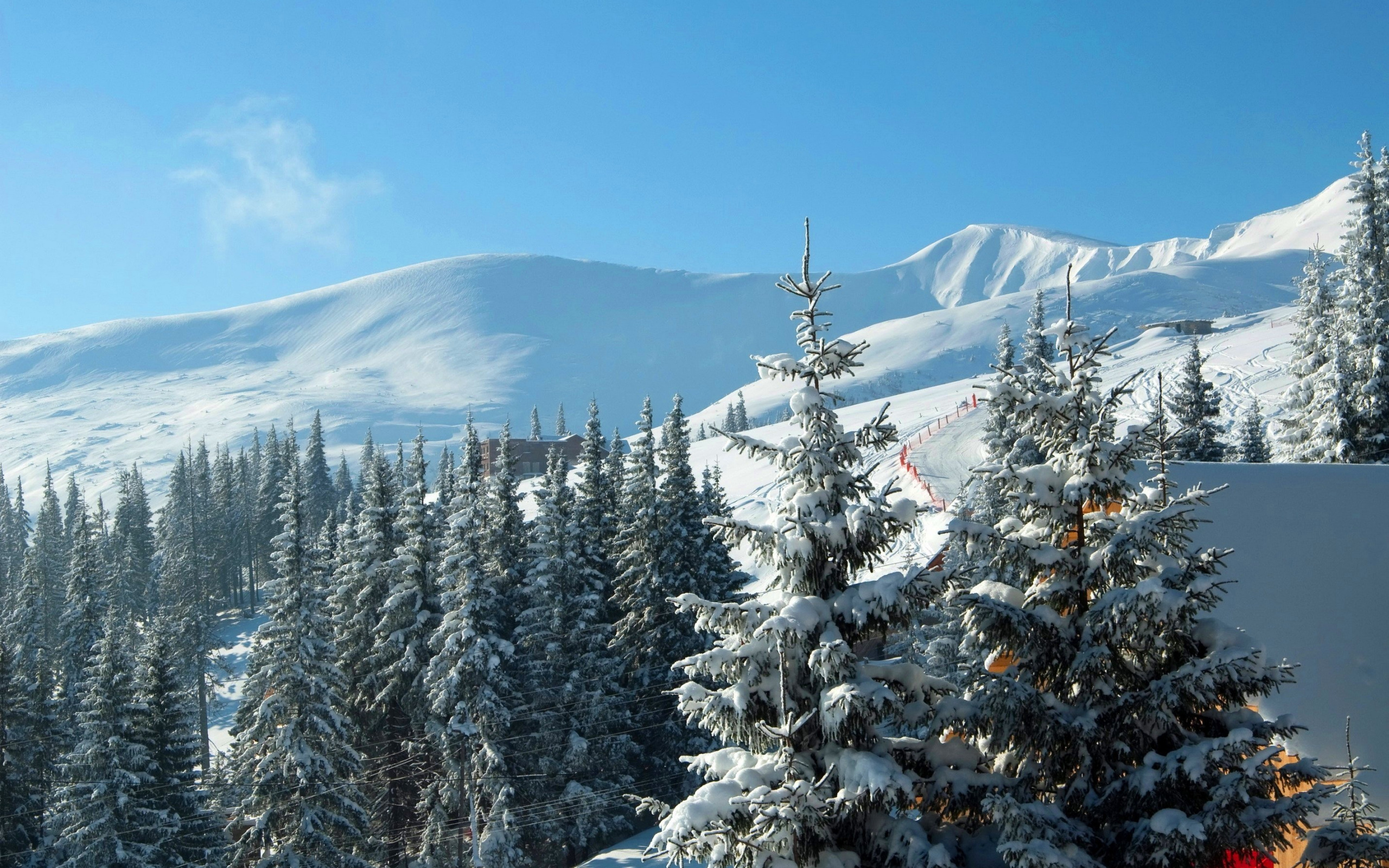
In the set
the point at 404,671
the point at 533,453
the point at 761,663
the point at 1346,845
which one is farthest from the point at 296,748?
the point at 533,453

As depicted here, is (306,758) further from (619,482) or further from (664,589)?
(619,482)

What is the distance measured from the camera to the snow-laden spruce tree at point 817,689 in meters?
8.51

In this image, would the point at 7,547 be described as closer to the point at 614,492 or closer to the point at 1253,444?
the point at 614,492

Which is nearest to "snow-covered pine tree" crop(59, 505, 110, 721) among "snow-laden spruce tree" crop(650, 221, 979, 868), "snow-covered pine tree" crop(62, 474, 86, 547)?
"snow-covered pine tree" crop(62, 474, 86, 547)

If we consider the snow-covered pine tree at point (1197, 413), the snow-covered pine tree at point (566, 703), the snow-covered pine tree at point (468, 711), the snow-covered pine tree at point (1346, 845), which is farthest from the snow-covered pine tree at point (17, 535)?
the snow-covered pine tree at point (1346, 845)

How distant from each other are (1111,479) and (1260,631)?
21.7 feet

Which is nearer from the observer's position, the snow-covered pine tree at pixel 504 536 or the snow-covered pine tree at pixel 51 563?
the snow-covered pine tree at pixel 504 536

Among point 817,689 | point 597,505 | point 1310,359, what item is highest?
point 1310,359

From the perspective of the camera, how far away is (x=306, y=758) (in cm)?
2619

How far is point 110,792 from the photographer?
26188 mm

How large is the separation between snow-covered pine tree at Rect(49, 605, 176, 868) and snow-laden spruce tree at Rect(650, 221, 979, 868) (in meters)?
23.5

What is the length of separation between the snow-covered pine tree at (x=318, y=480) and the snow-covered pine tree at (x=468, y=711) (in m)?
63.6

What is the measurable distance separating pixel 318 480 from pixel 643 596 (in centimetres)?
6834

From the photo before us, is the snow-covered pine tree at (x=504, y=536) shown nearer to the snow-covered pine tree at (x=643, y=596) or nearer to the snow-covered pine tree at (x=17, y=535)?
the snow-covered pine tree at (x=643, y=596)
